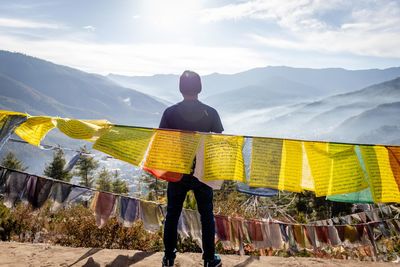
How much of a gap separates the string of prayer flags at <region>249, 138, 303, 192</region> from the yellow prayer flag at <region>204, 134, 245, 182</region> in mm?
178

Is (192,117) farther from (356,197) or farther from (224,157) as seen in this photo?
(356,197)

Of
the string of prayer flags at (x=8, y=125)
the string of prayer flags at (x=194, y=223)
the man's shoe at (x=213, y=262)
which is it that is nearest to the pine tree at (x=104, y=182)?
the string of prayer flags at (x=194, y=223)

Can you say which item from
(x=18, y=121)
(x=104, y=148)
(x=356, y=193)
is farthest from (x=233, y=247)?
(x=18, y=121)

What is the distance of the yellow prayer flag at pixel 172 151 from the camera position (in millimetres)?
4609

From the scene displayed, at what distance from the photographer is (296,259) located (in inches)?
251

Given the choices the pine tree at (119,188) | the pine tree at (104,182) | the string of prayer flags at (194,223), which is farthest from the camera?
the pine tree at (104,182)

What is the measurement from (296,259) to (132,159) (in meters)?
3.46

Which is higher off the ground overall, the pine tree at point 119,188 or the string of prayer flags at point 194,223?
the string of prayer flags at point 194,223

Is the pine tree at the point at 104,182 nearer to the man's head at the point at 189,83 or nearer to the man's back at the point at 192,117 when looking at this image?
the man's back at the point at 192,117

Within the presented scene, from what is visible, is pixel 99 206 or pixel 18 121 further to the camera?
pixel 99 206

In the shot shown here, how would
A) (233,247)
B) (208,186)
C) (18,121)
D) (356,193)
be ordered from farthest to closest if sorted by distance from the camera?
(233,247)
(18,121)
(356,193)
(208,186)

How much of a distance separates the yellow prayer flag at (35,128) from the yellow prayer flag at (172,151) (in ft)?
5.69

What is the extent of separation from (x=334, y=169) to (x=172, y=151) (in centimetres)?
206

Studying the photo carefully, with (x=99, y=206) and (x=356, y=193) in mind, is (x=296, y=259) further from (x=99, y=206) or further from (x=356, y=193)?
(x=99, y=206)
